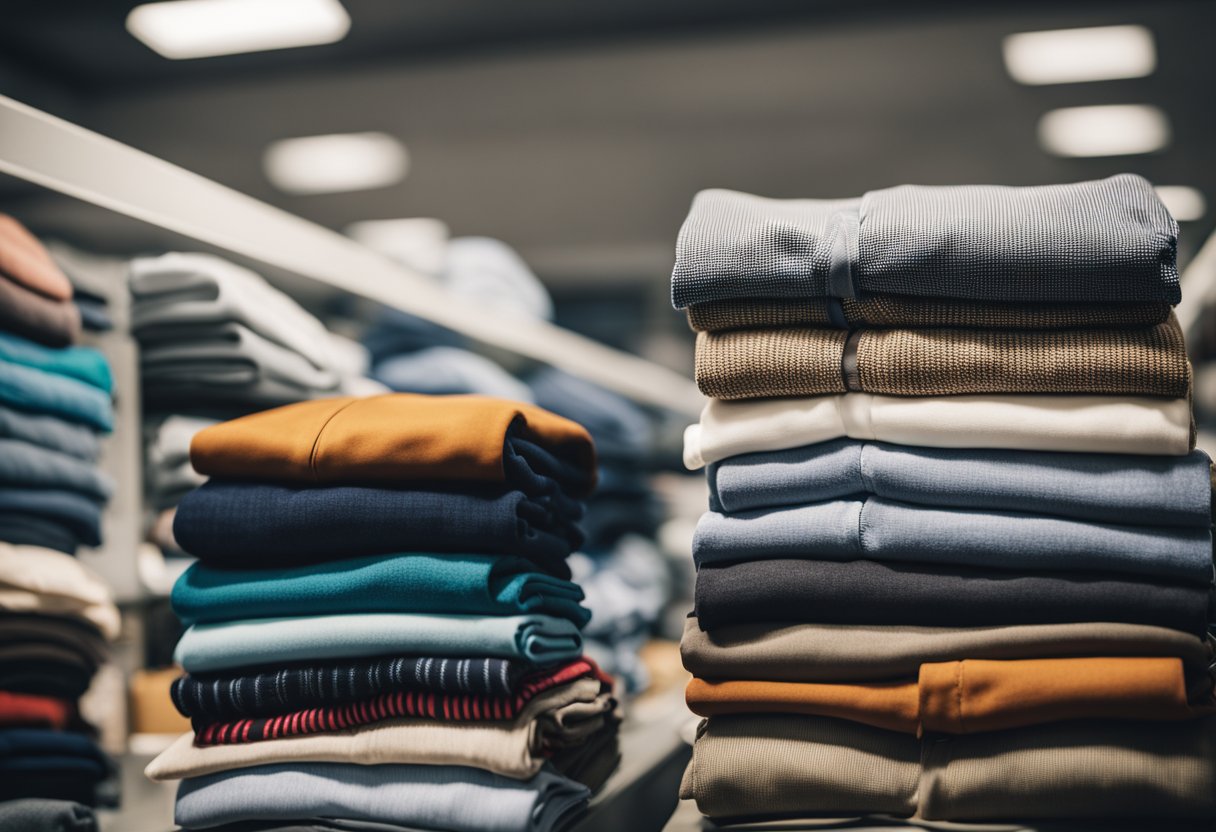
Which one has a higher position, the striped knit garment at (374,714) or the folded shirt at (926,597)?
the folded shirt at (926,597)

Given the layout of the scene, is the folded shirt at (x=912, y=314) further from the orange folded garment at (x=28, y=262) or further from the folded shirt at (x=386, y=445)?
the orange folded garment at (x=28, y=262)

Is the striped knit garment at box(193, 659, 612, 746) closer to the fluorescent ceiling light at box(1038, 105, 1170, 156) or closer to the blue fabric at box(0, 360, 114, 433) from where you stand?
the blue fabric at box(0, 360, 114, 433)

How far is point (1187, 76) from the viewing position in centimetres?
172

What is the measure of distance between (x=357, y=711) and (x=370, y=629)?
0.06 metres

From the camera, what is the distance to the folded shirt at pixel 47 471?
0.77 m

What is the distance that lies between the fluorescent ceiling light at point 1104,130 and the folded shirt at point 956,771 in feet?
4.61

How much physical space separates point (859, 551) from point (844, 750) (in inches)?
5.4

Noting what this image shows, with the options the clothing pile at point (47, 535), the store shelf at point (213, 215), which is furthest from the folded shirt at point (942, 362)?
the clothing pile at point (47, 535)

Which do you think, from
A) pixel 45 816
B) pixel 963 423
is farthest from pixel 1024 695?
pixel 45 816

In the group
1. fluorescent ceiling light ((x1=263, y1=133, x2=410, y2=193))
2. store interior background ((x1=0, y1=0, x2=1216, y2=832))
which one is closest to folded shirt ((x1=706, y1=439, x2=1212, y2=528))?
store interior background ((x1=0, y1=0, x2=1216, y2=832))

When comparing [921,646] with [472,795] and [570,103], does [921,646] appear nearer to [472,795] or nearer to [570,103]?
[472,795]

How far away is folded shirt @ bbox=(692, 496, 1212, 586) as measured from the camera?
0.66 m

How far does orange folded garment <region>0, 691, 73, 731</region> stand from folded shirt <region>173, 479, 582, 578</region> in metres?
0.18

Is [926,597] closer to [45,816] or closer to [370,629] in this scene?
[370,629]
